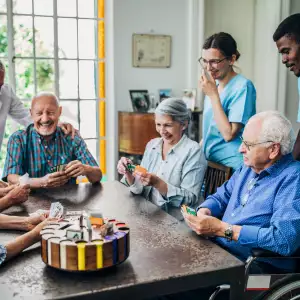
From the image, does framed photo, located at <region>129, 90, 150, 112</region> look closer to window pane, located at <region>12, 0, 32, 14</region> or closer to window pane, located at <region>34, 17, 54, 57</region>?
window pane, located at <region>34, 17, 54, 57</region>

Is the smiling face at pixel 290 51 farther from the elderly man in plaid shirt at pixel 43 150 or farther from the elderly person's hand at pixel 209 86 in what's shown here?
the elderly man in plaid shirt at pixel 43 150

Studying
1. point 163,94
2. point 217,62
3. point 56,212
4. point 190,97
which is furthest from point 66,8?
point 56,212

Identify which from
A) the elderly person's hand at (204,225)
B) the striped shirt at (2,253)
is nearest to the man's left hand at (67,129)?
the elderly person's hand at (204,225)

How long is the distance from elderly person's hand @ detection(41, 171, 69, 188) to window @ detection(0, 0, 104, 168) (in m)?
2.40

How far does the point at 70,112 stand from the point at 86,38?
2.85ft

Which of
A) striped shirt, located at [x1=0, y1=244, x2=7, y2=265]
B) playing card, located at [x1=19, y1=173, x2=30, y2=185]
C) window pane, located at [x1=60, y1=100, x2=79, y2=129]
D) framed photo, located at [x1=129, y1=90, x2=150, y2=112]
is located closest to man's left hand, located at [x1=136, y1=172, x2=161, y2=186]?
playing card, located at [x1=19, y1=173, x2=30, y2=185]

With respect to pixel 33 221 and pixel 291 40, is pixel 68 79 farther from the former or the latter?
pixel 33 221

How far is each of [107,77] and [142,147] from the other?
3.23ft

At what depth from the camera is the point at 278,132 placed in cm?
178

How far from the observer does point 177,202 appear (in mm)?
2275

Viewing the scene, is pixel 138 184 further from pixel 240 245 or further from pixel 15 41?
pixel 15 41

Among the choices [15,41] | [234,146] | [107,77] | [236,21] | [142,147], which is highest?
[236,21]

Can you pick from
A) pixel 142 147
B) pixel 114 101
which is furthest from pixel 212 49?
pixel 114 101

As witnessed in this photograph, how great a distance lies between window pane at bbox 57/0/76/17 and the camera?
4.76m
